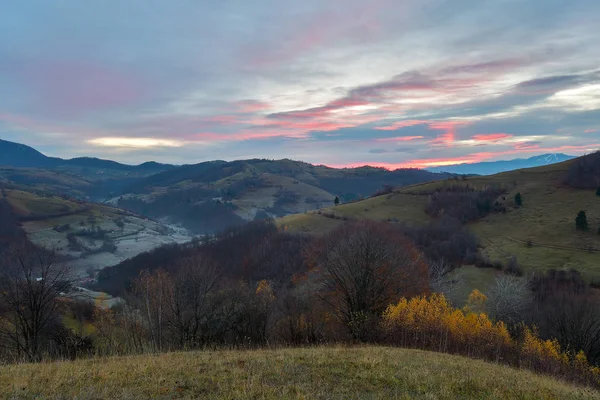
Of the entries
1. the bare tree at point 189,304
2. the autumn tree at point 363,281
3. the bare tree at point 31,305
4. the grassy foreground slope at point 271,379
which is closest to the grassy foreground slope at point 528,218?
the autumn tree at point 363,281

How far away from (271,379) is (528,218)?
5062 inches

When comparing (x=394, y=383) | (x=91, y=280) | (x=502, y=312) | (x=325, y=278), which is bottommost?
(x=91, y=280)

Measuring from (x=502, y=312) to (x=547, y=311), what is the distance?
20.6 ft

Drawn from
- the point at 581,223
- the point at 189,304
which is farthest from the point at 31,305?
the point at 581,223

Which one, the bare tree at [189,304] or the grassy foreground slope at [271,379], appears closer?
the grassy foreground slope at [271,379]

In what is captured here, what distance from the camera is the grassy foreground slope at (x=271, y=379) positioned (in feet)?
31.1

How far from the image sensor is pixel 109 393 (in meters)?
9.22

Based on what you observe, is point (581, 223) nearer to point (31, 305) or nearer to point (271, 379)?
point (271, 379)

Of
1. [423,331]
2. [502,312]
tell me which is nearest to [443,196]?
[502,312]

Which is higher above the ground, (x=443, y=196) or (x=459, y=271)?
(x=443, y=196)

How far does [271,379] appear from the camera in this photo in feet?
35.8

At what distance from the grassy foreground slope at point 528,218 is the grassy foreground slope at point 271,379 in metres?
79.2

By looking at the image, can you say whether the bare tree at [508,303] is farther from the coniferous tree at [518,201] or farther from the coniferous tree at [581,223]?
the coniferous tree at [518,201]

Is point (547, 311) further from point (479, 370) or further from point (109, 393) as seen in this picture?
point (109, 393)
